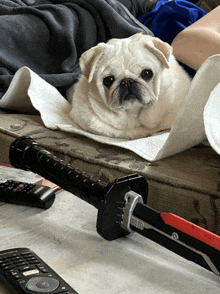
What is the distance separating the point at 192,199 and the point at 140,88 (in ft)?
1.61

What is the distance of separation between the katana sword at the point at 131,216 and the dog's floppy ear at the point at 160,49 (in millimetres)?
560

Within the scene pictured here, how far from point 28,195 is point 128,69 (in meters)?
0.60

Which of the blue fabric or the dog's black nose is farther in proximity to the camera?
the blue fabric

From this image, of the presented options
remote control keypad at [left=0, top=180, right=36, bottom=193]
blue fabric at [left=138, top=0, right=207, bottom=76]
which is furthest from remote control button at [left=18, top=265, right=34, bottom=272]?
blue fabric at [left=138, top=0, right=207, bottom=76]

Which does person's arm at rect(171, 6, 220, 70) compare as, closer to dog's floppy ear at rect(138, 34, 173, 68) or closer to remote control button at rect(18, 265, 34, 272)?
dog's floppy ear at rect(138, 34, 173, 68)

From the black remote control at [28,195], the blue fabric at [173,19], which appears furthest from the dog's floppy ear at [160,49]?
the black remote control at [28,195]

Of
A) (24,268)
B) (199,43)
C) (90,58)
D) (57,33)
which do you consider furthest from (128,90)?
(24,268)

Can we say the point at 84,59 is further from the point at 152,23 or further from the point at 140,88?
the point at 152,23

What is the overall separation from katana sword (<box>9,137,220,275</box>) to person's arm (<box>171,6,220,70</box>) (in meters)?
0.74

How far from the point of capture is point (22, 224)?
1.89 feet

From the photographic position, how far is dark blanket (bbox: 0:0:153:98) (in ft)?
4.31

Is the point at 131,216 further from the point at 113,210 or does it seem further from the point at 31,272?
the point at 31,272

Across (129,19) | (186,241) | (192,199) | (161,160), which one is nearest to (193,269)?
(186,241)

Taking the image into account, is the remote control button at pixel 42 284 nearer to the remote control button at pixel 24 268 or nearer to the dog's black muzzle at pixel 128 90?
the remote control button at pixel 24 268
